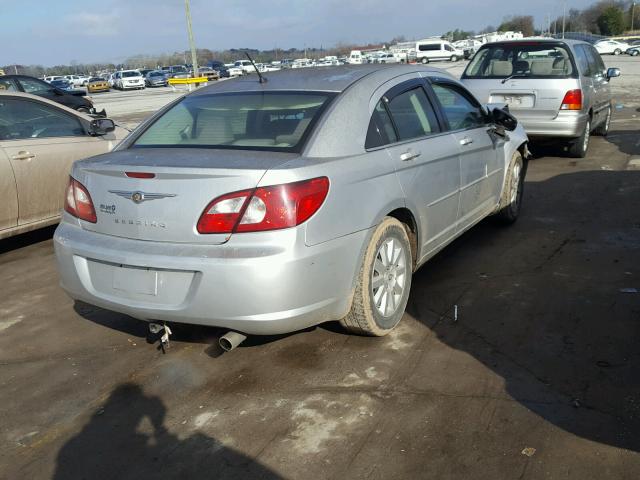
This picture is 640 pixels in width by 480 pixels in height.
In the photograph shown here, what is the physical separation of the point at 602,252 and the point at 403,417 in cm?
316

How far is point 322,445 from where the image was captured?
288cm

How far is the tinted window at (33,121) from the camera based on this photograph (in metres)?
6.07

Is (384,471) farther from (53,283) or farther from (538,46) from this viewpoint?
(538,46)

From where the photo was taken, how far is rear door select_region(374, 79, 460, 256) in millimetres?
4027

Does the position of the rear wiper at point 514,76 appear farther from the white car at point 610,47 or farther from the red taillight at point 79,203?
the white car at point 610,47

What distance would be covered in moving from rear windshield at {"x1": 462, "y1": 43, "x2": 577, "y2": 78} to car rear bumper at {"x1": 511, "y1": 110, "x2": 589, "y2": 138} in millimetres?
583

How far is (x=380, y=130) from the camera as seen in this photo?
12.9ft

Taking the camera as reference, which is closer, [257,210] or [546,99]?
[257,210]

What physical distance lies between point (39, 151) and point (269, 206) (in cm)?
389

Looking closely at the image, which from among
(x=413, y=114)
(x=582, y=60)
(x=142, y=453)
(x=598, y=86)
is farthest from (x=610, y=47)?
(x=142, y=453)

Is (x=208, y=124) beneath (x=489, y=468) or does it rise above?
above

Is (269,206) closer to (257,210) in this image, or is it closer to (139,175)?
(257,210)

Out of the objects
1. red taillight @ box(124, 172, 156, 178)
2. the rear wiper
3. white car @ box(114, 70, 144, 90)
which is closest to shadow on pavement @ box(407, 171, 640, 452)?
red taillight @ box(124, 172, 156, 178)

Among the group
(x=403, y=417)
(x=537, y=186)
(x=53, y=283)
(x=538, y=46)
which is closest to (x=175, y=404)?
(x=403, y=417)
